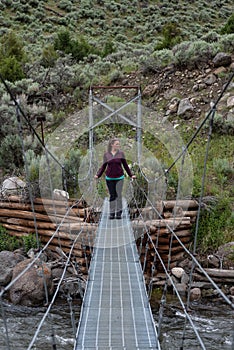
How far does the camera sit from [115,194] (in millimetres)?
4855

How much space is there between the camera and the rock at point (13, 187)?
5979mm

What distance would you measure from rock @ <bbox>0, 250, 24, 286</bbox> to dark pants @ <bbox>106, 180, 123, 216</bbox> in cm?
140

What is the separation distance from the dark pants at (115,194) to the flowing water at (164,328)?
117cm

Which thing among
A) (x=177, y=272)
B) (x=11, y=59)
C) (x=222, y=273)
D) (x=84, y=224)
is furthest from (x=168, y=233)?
(x=11, y=59)

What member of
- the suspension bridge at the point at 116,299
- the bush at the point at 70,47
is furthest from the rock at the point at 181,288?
the bush at the point at 70,47

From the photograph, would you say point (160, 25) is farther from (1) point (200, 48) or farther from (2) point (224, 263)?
(2) point (224, 263)

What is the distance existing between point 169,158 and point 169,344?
4.40m

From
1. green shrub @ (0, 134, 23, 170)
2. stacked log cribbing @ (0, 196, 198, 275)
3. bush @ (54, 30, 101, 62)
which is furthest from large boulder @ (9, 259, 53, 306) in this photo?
bush @ (54, 30, 101, 62)

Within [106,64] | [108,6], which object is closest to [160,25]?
[108,6]

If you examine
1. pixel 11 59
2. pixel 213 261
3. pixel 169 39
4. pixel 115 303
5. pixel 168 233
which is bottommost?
pixel 213 261

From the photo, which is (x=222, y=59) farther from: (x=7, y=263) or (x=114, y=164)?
(x=7, y=263)

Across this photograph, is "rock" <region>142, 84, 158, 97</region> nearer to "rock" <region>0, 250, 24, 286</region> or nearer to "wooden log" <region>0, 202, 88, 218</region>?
"wooden log" <region>0, 202, 88, 218</region>

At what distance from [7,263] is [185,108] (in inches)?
221

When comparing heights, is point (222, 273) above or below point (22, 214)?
below
